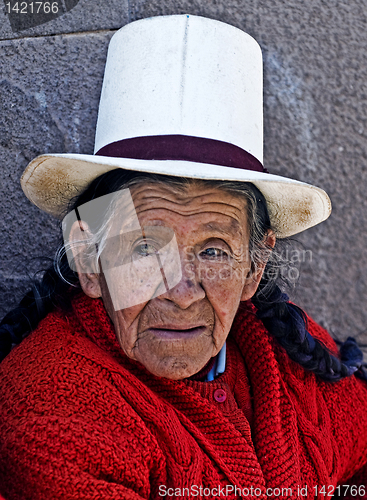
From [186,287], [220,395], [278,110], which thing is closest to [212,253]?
[186,287]

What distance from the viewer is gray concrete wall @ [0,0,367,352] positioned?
234cm

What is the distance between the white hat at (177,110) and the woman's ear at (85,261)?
16 cm

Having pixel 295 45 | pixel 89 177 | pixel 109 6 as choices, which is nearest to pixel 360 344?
pixel 295 45

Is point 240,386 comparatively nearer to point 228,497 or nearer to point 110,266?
point 228,497

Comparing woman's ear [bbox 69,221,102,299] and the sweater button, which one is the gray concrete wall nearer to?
woman's ear [bbox 69,221,102,299]

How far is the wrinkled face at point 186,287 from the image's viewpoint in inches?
59.7

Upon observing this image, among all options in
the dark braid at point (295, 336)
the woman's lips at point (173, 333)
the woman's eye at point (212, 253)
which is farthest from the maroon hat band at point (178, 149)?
the dark braid at point (295, 336)

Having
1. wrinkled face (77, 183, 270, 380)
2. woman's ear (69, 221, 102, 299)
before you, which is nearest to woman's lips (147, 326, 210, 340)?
wrinkled face (77, 183, 270, 380)

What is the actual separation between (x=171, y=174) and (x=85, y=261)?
526mm

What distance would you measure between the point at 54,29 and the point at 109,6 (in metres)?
0.30

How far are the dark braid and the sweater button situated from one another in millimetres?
372

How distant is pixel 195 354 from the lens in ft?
5.12

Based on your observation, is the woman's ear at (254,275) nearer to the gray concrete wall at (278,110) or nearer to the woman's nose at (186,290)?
the woman's nose at (186,290)

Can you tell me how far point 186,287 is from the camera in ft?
4.90
